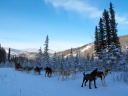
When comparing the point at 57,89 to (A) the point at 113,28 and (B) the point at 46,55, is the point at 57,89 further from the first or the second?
(B) the point at 46,55

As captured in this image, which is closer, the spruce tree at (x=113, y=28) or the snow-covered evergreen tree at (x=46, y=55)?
the spruce tree at (x=113, y=28)

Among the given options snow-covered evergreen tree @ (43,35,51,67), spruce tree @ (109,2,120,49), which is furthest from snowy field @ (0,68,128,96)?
snow-covered evergreen tree @ (43,35,51,67)

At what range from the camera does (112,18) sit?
28.8 meters

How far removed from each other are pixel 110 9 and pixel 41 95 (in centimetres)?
2806

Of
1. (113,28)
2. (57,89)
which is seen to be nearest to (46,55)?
(113,28)

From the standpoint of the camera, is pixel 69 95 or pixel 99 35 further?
pixel 99 35

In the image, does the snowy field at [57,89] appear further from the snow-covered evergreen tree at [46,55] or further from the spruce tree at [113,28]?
the snow-covered evergreen tree at [46,55]

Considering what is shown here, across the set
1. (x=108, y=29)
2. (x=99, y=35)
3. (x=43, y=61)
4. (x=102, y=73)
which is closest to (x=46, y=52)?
(x=43, y=61)

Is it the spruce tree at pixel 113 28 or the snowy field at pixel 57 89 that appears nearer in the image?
the snowy field at pixel 57 89

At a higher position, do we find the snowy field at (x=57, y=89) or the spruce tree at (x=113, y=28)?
the spruce tree at (x=113, y=28)

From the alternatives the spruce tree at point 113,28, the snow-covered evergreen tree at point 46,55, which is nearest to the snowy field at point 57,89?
the spruce tree at point 113,28

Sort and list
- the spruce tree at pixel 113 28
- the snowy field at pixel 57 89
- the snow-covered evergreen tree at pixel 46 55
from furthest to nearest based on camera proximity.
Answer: the snow-covered evergreen tree at pixel 46 55, the spruce tree at pixel 113 28, the snowy field at pixel 57 89

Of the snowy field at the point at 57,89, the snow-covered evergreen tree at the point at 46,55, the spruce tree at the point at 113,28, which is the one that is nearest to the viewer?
the snowy field at the point at 57,89

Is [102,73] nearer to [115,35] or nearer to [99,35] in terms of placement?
[115,35]
